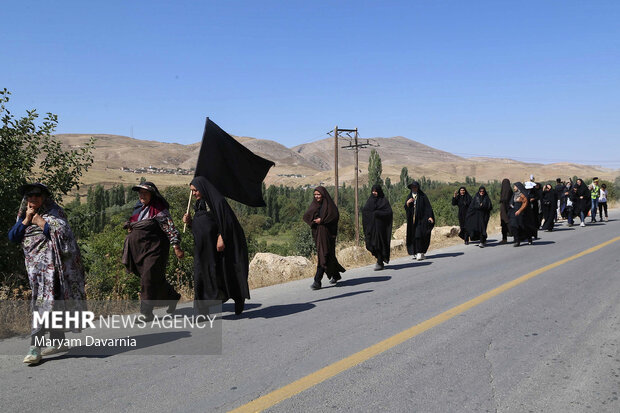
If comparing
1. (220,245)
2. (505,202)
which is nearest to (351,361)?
(220,245)

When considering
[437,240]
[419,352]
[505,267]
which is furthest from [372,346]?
[437,240]

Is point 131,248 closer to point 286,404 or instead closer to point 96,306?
point 96,306

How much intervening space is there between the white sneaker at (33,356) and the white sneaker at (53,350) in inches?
8.5

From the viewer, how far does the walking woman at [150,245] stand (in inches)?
259

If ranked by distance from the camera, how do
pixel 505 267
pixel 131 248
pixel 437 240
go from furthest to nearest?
pixel 437 240, pixel 505 267, pixel 131 248

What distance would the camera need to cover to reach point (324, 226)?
31.3 ft

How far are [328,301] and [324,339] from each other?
7.41 ft

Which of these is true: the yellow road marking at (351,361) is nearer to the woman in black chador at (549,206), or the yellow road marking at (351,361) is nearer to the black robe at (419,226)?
the black robe at (419,226)

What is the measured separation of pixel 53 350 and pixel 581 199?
70.3 ft

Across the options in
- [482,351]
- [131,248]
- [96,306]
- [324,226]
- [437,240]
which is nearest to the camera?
[482,351]

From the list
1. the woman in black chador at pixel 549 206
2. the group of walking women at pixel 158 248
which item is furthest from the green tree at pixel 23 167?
the woman in black chador at pixel 549 206

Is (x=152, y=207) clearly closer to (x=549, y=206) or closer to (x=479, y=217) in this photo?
(x=479, y=217)

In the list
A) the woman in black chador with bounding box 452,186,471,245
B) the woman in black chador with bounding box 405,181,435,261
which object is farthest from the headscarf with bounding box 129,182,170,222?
the woman in black chador with bounding box 452,186,471,245

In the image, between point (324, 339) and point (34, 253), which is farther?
point (324, 339)
